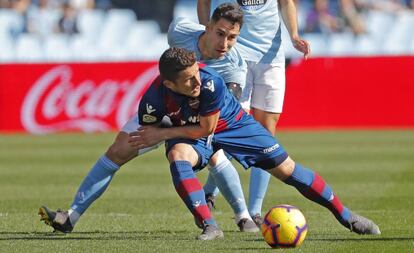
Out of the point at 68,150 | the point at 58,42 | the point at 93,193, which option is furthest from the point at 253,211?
the point at 58,42

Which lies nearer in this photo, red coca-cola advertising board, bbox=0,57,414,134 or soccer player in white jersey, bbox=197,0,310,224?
soccer player in white jersey, bbox=197,0,310,224

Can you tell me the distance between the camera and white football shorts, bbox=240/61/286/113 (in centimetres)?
903

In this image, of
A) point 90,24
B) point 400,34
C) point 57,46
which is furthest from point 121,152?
point 400,34

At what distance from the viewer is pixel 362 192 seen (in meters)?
11.5

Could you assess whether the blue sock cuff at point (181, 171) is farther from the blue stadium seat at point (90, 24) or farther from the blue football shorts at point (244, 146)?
the blue stadium seat at point (90, 24)

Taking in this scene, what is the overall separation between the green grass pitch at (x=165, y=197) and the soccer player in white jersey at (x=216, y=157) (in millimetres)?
181

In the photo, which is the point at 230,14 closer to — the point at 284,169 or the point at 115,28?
the point at 284,169

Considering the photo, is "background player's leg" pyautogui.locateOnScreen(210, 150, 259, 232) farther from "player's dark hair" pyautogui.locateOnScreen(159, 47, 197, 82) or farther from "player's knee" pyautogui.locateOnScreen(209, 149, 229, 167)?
"player's dark hair" pyautogui.locateOnScreen(159, 47, 197, 82)

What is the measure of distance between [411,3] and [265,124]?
53.7 ft

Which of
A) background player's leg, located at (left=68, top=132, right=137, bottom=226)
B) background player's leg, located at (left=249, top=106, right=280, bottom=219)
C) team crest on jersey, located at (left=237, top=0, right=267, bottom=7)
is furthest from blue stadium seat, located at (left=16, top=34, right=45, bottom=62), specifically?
background player's leg, located at (left=68, top=132, right=137, bottom=226)

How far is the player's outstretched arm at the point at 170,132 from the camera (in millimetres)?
7438

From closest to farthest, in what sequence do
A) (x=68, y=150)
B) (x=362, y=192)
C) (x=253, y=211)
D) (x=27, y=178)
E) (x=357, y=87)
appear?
(x=253, y=211), (x=362, y=192), (x=27, y=178), (x=68, y=150), (x=357, y=87)

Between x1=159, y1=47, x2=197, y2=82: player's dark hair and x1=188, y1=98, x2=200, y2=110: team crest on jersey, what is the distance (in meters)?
0.29

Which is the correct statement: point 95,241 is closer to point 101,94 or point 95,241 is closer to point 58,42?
point 101,94
